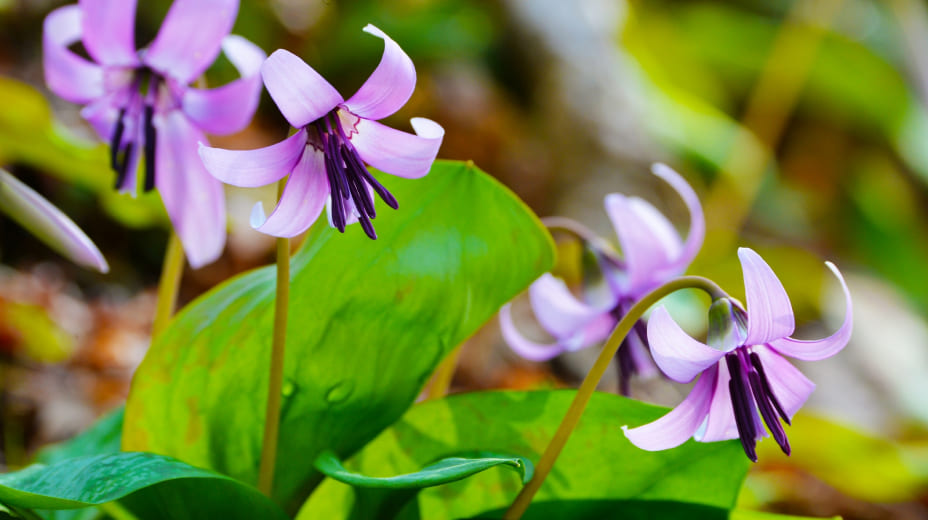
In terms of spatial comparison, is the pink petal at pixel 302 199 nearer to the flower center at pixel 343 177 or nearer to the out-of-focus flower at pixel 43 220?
the flower center at pixel 343 177

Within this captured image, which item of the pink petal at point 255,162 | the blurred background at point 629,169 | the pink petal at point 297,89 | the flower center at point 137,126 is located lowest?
the blurred background at point 629,169

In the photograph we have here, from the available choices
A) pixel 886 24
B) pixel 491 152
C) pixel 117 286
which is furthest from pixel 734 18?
pixel 117 286

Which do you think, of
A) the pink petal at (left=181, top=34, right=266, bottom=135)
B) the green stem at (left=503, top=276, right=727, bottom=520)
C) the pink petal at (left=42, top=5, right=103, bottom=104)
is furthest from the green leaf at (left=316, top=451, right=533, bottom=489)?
the pink petal at (left=42, top=5, right=103, bottom=104)

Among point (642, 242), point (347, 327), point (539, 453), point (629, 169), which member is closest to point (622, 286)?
point (642, 242)

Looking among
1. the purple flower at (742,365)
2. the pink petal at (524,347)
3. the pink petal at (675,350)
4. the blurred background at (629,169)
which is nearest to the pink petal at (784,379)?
the purple flower at (742,365)

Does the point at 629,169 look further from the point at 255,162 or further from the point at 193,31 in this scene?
the point at 255,162

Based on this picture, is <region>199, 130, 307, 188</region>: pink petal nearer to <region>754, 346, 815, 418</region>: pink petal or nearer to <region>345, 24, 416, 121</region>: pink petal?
<region>345, 24, 416, 121</region>: pink petal
